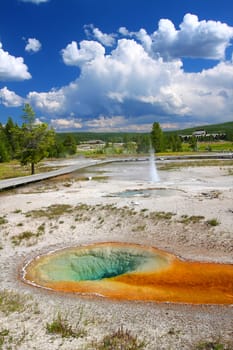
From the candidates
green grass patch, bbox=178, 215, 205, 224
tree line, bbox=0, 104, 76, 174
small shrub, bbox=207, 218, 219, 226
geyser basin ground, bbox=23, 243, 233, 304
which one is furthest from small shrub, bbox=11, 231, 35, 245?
tree line, bbox=0, 104, 76, 174

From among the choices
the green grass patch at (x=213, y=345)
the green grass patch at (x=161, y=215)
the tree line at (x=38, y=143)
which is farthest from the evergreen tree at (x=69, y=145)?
the green grass patch at (x=213, y=345)

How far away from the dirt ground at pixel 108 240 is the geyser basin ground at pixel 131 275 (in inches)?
19.8

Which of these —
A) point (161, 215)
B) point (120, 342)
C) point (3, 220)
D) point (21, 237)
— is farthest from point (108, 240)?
point (120, 342)

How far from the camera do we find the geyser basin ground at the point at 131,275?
31.7 feet

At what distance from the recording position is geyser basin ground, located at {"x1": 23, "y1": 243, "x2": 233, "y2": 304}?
967 centimetres

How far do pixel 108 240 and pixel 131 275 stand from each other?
3974mm

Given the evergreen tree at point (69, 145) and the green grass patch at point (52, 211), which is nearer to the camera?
the green grass patch at point (52, 211)

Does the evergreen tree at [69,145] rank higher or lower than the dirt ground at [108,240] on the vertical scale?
higher

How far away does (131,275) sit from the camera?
11188 mm

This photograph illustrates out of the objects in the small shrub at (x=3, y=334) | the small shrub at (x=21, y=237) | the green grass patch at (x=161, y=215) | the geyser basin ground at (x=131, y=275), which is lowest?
the geyser basin ground at (x=131, y=275)

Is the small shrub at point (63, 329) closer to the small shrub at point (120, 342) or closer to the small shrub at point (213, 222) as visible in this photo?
the small shrub at point (120, 342)

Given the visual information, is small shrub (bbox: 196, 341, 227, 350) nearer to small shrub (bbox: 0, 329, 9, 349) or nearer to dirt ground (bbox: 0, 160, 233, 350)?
dirt ground (bbox: 0, 160, 233, 350)

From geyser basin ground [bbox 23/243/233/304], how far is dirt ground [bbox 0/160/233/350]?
50cm

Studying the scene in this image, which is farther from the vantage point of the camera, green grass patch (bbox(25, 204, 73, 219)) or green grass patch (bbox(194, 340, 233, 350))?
green grass patch (bbox(25, 204, 73, 219))
